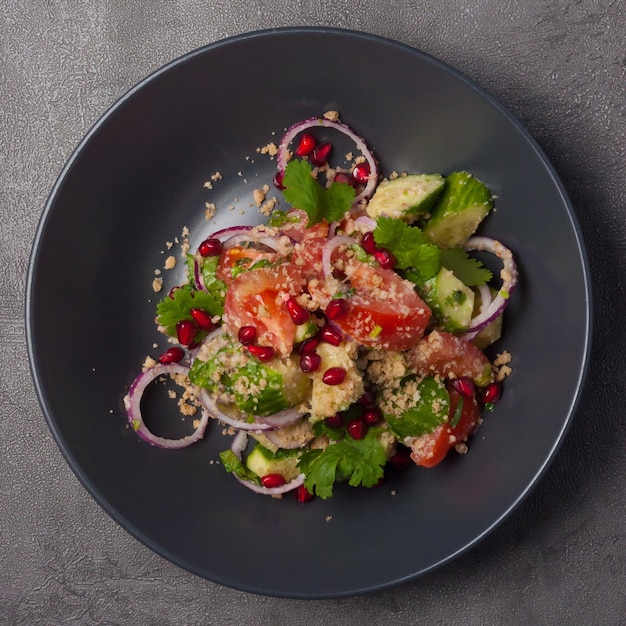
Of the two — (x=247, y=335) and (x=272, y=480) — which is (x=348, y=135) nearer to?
(x=247, y=335)

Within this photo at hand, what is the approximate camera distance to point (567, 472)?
8.76 feet

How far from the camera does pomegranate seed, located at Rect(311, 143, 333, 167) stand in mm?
2570

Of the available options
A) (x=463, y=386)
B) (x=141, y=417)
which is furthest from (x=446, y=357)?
(x=141, y=417)

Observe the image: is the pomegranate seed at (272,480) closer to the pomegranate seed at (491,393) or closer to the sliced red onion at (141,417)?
the sliced red onion at (141,417)

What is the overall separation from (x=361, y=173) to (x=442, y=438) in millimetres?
1069

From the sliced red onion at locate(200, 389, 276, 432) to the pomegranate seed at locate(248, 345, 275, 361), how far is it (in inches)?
13.7

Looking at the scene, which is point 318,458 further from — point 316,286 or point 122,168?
point 122,168

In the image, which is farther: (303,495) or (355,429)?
(303,495)

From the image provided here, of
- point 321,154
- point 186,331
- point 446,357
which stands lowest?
point 446,357

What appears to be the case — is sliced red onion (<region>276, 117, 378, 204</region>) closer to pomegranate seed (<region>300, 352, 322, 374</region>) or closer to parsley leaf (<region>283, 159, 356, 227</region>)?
parsley leaf (<region>283, 159, 356, 227</region>)

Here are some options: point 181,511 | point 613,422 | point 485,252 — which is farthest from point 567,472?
point 181,511

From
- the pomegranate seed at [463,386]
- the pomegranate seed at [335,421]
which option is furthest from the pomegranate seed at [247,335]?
the pomegranate seed at [463,386]

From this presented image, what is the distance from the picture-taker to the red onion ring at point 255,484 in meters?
2.54

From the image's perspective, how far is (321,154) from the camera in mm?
2570
